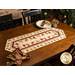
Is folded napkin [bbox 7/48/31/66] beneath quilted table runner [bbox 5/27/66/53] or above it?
beneath

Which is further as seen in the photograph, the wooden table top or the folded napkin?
the wooden table top

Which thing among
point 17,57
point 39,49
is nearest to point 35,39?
point 39,49

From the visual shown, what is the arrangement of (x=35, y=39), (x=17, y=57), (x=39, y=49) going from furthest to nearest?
(x=35, y=39)
(x=39, y=49)
(x=17, y=57)

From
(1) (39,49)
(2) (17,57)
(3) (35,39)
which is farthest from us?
(3) (35,39)

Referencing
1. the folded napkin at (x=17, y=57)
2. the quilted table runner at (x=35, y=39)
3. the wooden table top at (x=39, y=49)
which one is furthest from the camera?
the quilted table runner at (x=35, y=39)

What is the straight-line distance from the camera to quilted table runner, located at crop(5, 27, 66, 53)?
159 centimetres

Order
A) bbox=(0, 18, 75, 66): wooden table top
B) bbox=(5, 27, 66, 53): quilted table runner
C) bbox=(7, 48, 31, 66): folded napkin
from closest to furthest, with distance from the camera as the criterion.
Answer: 1. bbox=(7, 48, 31, 66): folded napkin
2. bbox=(0, 18, 75, 66): wooden table top
3. bbox=(5, 27, 66, 53): quilted table runner

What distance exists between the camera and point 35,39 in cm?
177

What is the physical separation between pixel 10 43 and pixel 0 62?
0.41 meters

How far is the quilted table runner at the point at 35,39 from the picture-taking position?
1588mm

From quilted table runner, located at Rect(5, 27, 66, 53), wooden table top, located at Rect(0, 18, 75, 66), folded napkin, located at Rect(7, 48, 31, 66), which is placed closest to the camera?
folded napkin, located at Rect(7, 48, 31, 66)

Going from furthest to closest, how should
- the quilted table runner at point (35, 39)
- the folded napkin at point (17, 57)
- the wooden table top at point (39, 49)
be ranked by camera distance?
the quilted table runner at point (35, 39) → the wooden table top at point (39, 49) → the folded napkin at point (17, 57)

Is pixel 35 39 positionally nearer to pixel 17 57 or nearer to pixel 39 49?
pixel 39 49

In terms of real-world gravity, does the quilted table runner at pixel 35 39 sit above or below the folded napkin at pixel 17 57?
above
